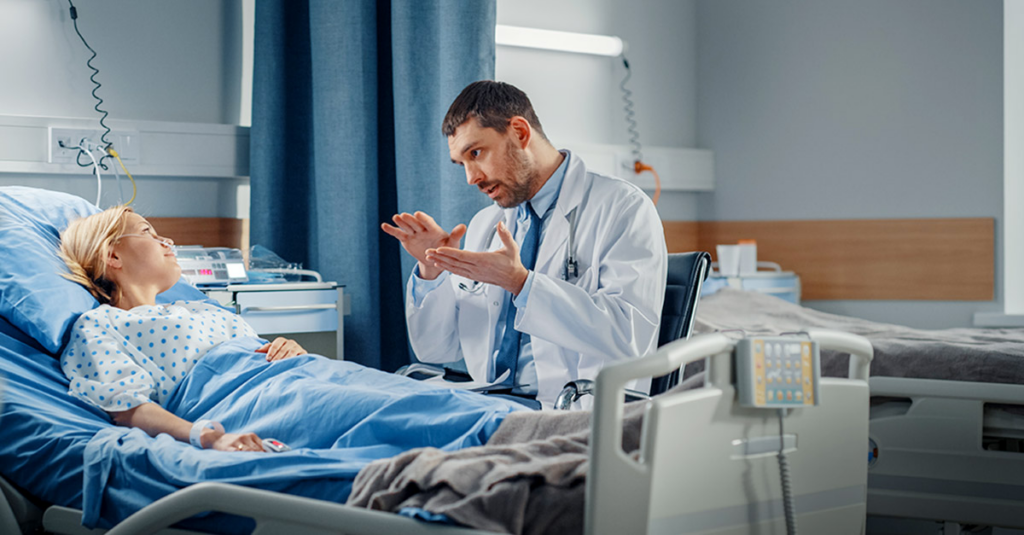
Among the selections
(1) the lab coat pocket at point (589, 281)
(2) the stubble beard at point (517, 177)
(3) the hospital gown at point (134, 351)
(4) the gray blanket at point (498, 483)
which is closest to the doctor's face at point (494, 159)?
(2) the stubble beard at point (517, 177)

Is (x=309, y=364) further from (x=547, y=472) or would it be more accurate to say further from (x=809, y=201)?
(x=809, y=201)

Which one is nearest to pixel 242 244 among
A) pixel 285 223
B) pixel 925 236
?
pixel 285 223

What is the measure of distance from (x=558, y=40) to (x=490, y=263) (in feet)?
7.91

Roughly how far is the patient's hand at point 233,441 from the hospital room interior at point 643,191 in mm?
73

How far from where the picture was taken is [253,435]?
1666 mm

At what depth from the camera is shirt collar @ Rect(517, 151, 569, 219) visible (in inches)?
94.5

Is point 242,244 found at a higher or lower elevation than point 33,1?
lower

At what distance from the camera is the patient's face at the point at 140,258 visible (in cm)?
219

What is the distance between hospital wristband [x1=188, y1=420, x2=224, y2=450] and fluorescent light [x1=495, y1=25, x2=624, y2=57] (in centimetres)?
259

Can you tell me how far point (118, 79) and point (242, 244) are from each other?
74 centimetres

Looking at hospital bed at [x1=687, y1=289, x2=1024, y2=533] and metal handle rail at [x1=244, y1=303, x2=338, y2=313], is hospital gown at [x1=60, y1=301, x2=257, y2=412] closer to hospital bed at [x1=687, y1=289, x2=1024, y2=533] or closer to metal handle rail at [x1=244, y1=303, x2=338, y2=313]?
metal handle rail at [x1=244, y1=303, x2=338, y2=313]

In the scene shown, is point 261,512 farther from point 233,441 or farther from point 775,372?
point 775,372

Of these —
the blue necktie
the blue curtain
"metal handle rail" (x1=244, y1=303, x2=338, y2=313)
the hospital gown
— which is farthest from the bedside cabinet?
the blue necktie

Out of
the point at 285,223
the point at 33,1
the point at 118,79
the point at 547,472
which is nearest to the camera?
the point at 547,472
